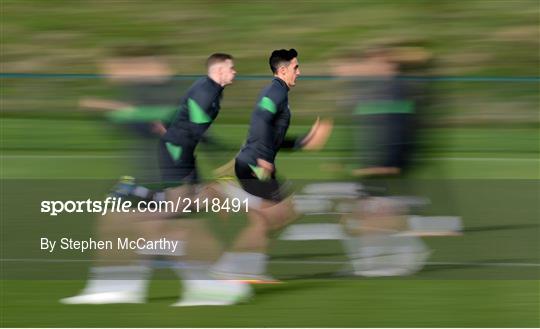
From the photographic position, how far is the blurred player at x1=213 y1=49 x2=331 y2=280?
739cm

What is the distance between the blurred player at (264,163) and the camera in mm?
7387

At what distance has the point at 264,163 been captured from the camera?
7.41 meters

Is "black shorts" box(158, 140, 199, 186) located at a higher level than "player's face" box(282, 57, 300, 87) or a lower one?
lower

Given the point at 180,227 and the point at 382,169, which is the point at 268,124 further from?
the point at 382,169

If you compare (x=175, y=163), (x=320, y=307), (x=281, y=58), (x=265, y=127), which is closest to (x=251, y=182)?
(x=265, y=127)

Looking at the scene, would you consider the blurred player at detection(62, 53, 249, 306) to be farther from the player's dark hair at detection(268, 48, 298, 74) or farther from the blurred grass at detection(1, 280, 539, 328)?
the player's dark hair at detection(268, 48, 298, 74)

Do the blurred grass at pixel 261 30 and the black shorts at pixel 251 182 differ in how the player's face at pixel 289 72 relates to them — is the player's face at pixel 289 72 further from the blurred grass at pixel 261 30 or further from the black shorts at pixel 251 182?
Result: the blurred grass at pixel 261 30

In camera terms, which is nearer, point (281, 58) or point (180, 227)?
point (180, 227)

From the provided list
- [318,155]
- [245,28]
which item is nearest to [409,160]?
[318,155]

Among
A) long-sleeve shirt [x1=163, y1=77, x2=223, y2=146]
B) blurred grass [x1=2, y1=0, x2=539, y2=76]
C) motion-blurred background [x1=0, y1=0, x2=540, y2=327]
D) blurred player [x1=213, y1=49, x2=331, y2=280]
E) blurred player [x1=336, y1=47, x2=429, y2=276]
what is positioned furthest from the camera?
blurred grass [x1=2, y1=0, x2=539, y2=76]

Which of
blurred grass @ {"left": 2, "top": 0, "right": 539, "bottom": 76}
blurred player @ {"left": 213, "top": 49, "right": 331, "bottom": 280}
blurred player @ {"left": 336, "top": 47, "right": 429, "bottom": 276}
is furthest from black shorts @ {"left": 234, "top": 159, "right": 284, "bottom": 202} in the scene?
blurred grass @ {"left": 2, "top": 0, "right": 539, "bottom": 76}

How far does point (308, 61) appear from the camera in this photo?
19875 mm

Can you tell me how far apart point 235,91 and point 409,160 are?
232 inches

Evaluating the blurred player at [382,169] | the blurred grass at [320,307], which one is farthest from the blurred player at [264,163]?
the blurred player at [382,169]
